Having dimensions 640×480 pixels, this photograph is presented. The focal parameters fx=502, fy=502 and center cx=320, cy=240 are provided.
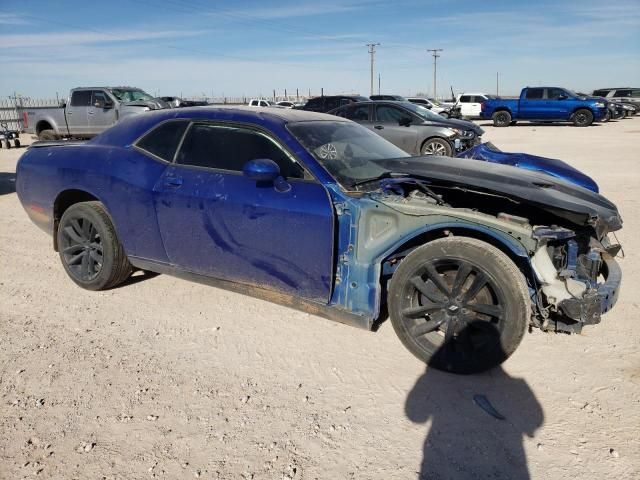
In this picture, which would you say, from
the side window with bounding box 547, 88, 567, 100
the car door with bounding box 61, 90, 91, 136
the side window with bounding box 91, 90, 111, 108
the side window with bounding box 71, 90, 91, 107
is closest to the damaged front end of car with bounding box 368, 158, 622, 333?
the side window with bounding box 91, 90, 111, 108

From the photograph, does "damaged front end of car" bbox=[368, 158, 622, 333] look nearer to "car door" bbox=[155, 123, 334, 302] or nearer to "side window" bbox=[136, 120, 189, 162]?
"car door" bbox=[155, 123, 334, 302]

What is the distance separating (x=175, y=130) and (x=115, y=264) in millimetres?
1236

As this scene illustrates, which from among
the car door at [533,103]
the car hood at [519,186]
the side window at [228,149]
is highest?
the car door at [533,103]

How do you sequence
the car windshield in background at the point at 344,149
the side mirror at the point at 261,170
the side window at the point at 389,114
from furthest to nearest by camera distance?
1. the side window at the point at 389,114
2. the car windshield in background at the point at 344,149
3. the side mirror at the point at 261,170

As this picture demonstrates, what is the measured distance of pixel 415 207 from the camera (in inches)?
120

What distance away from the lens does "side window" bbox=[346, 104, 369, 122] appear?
12685 millimetres

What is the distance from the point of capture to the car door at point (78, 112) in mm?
16203

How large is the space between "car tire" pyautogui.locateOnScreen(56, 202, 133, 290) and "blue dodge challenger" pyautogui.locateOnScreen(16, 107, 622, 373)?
0.10ft

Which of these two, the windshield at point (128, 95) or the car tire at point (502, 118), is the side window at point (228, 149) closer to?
the windshield at point (128, 95)

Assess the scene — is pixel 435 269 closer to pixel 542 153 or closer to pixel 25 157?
pixel 25 157

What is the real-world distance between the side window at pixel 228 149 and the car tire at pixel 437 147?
864 cm

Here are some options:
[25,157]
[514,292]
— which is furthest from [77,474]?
[25,157]

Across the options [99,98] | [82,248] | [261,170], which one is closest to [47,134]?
[99,98]

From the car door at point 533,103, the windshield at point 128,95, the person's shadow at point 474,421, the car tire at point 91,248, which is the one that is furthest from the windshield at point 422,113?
the car door at point 533,103
